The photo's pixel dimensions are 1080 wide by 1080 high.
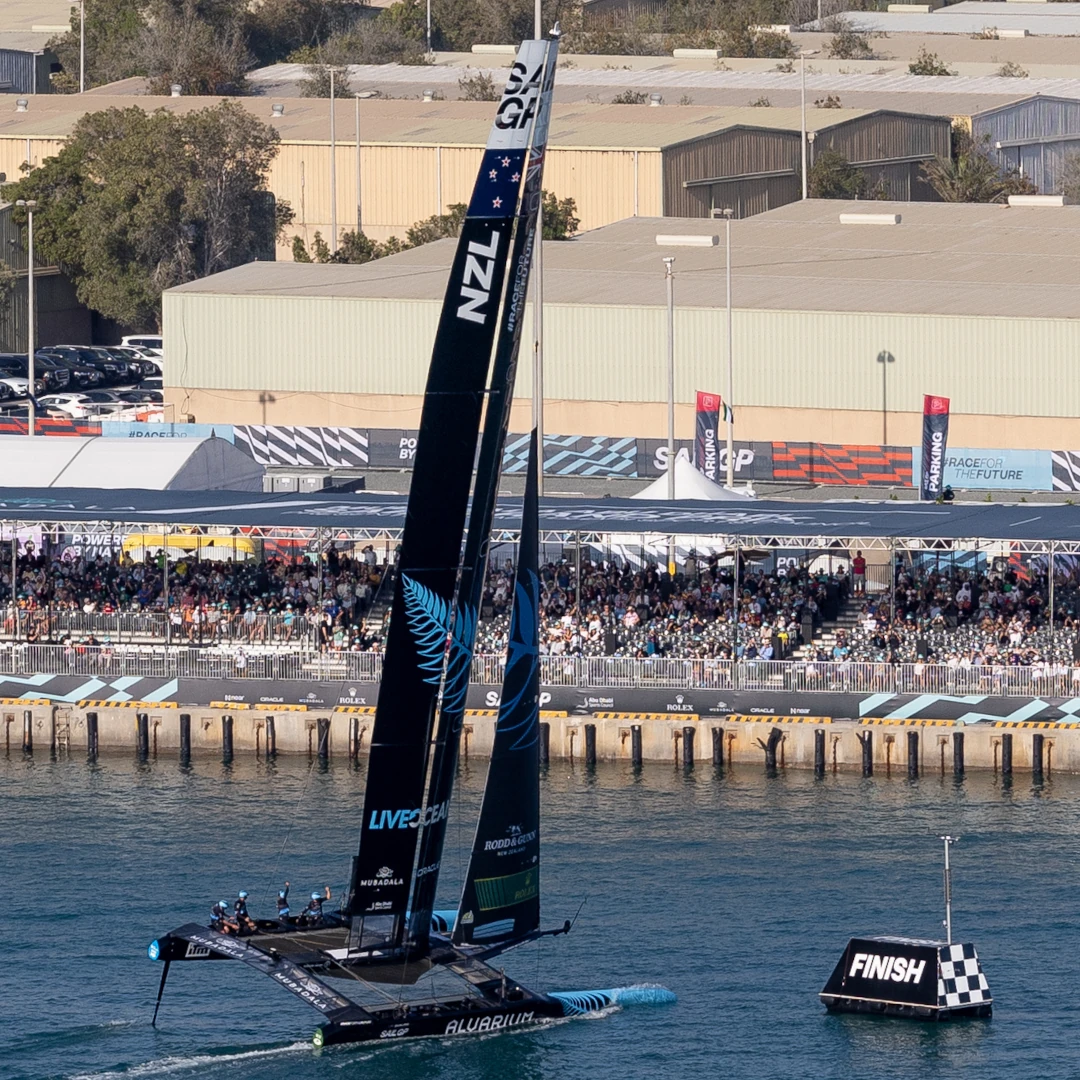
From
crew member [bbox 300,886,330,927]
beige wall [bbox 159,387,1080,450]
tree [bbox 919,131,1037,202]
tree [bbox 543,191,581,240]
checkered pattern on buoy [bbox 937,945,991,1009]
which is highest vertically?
tree [bbox 919,131,1037,202]

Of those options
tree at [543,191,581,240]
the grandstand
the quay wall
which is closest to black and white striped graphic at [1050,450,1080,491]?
the grandstand

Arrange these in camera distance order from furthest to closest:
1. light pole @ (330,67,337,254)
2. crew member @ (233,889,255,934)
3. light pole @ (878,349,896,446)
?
1. light pole @ (330,67,337,254)
2. light pole @ (878,349,896,446)
3. crew member @ (233,889,255,934)

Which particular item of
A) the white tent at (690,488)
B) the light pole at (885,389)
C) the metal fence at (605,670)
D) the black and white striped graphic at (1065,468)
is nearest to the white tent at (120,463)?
the metal fence at (605,670)

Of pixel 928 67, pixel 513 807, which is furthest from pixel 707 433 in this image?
pixel 928 67

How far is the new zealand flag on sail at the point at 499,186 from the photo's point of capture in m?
Answer: 30.7

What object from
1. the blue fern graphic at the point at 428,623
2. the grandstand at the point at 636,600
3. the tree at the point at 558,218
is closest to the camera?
the blue fern graphic at the point at 428,623

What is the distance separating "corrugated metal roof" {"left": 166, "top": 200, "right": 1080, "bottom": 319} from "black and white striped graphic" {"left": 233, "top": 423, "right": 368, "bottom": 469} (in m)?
4.34

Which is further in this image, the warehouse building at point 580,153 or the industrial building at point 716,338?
the warehouse building at point 580,153

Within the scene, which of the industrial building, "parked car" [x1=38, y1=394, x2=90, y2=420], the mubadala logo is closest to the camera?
the mubadala logo

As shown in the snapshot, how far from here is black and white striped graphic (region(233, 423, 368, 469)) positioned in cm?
8150

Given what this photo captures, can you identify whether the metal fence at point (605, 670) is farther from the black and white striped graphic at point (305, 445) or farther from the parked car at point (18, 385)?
the parked car at point (18, 385)

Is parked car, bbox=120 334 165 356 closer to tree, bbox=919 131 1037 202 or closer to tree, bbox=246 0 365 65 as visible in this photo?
tree, bbox=919 131 1037 202

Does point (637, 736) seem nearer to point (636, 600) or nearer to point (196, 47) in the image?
point (636, 600)

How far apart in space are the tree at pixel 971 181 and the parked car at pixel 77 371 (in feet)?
121
